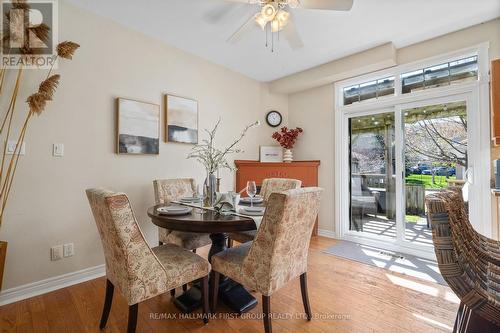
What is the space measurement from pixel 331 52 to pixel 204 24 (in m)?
1.69

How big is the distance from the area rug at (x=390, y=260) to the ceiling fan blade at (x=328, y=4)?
2.60m

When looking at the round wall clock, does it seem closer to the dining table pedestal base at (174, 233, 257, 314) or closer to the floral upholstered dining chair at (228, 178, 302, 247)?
the floral upholstered dining chair at (228, 178, 302, 247)

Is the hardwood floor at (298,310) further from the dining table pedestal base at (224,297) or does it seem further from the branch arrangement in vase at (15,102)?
the branch arrangement in vase at (15,102)

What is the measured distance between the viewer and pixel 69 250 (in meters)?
2.24

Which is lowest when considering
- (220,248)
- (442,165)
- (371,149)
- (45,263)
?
(45,263)

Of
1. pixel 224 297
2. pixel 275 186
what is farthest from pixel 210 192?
pixel 275 186

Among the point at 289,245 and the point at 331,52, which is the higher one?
the point at 331,52

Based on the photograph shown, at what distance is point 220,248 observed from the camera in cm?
205

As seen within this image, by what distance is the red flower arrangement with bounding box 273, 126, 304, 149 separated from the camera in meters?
4.11

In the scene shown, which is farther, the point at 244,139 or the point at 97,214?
the point at 244,139

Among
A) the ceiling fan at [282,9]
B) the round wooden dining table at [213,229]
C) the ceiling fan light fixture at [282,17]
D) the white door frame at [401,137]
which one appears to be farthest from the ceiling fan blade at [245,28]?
the white door frame at [401,137]

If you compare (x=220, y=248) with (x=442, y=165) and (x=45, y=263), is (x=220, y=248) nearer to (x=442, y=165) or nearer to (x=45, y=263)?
(x=45, y=263)

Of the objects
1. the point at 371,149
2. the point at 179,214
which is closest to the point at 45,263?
the point at 179,214

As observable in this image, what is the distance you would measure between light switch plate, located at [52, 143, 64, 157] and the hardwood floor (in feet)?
4.03
